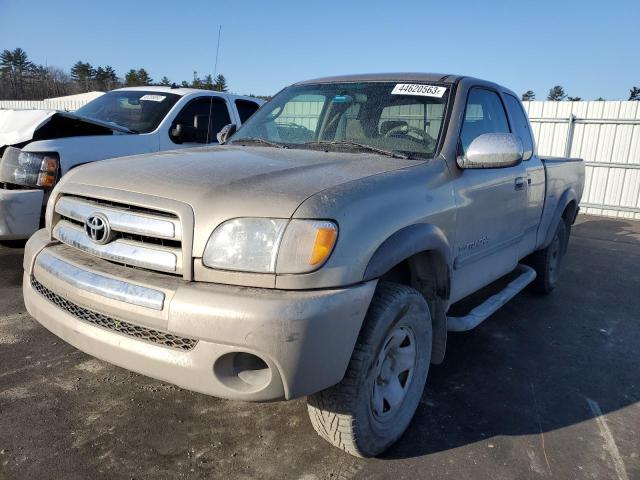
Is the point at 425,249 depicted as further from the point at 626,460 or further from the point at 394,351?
the point at 626,460

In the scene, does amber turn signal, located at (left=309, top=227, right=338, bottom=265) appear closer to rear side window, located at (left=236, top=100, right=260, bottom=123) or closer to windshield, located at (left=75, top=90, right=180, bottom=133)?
windshield, located at (left=75, top=90, right=180, bottom=133)

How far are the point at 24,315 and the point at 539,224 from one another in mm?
4315

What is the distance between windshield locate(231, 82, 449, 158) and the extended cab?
15 millimetres

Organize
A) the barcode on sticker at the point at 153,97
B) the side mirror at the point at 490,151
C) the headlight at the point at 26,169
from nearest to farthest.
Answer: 1. the side mirror at the point at 490,151
2. the headlight at the point at 26,169
3. the barcode on sticker at the point at 153,97

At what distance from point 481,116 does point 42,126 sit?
3910 millimetres

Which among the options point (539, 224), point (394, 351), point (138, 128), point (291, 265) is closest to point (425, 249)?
point (394, 351)

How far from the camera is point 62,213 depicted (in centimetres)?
259

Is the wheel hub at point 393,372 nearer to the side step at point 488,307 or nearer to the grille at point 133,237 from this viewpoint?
the side step at point 488,307

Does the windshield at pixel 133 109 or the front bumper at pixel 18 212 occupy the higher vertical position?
the windshield at pixel 133 109

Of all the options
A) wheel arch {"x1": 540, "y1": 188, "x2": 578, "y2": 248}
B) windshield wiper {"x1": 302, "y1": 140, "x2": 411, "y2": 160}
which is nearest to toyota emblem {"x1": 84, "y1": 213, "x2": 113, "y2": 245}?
windshield wiper {"x1": 302, "y1": 140, "x2": 411, "y2": 160}

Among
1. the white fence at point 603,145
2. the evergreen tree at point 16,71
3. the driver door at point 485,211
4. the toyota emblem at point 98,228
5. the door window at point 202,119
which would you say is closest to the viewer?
the toyota emblem at point 98,228

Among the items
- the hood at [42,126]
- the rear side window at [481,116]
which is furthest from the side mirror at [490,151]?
the hood at [42,126]

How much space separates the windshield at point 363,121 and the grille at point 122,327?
61.8 inches

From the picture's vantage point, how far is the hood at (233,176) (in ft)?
6.73
